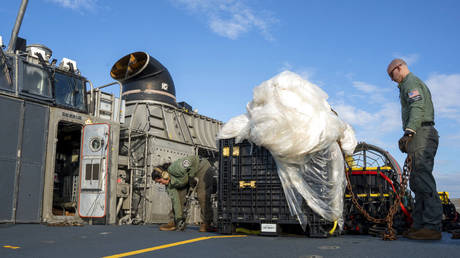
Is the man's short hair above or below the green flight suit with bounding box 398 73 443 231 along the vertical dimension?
above

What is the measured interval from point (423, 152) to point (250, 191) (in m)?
2.37

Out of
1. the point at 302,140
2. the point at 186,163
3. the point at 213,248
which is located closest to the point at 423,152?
the point at 302,140

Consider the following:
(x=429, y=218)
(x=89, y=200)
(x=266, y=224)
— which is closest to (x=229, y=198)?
(x=266, y=224)

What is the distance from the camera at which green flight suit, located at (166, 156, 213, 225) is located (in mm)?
7055

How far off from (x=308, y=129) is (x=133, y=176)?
688 cm

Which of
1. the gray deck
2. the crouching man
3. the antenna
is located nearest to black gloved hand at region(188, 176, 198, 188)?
the crouching man

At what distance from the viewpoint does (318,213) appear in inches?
207

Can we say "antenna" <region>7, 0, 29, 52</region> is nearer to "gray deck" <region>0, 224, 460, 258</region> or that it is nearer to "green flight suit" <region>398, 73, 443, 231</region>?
"gray deck" <region>0, 224, 460, 258</region>

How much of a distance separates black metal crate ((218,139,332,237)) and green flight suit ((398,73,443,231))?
1201mm

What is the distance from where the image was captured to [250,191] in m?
5.81

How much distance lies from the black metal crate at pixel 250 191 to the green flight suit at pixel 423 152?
120 cm

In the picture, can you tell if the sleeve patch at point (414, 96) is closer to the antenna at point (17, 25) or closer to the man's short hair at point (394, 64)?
the man's short hair at point (394, 64)

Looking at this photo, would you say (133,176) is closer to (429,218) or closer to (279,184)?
(279,184)

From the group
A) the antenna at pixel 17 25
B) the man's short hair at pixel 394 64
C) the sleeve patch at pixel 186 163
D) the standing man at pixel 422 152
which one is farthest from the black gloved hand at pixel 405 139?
the antenna at pixel 17 25
